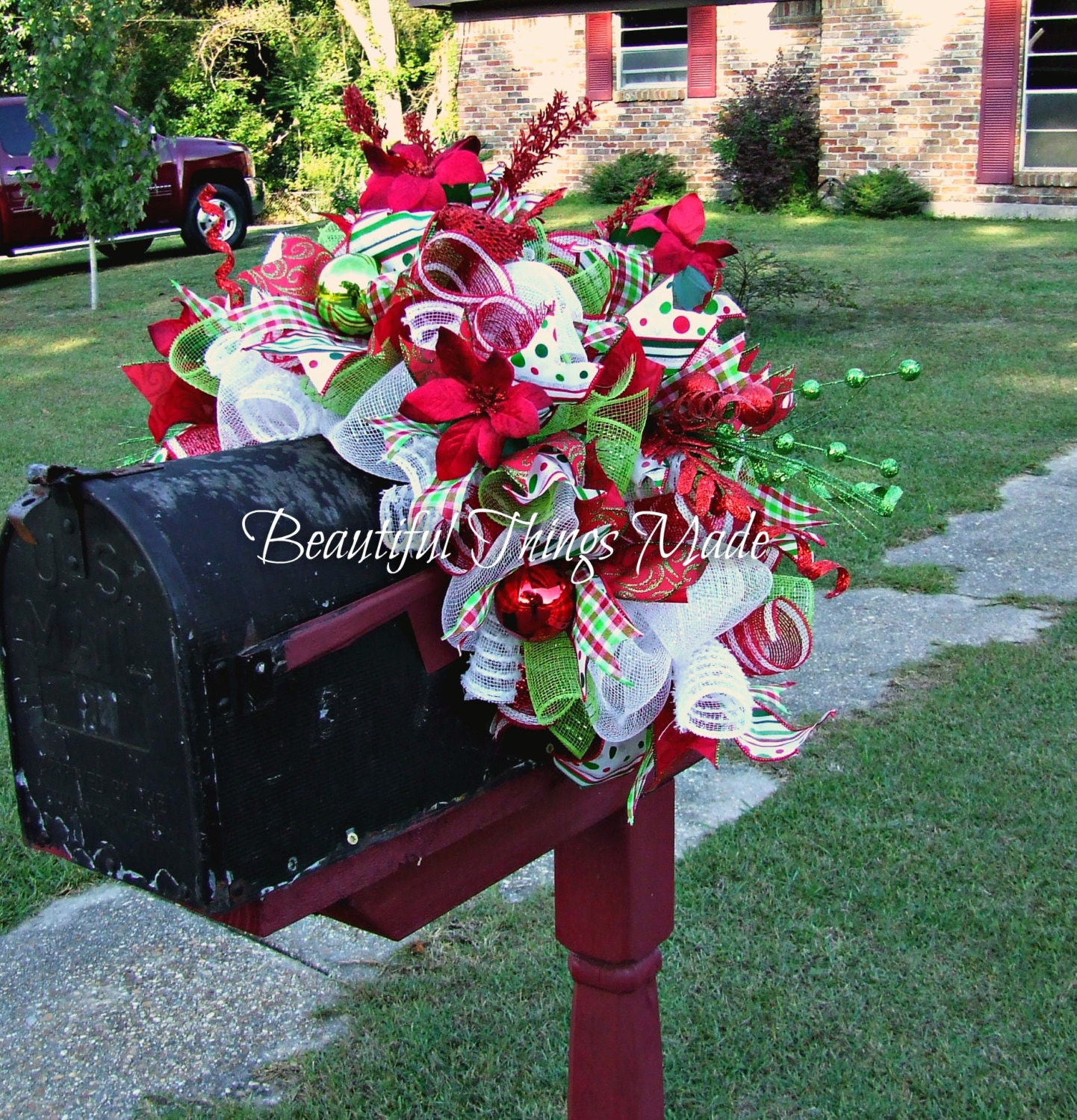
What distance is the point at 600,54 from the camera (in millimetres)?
15695

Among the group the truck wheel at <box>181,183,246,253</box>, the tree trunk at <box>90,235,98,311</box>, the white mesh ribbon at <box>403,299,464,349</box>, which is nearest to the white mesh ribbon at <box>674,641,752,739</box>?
the white mesh ribbon at <box>403,299,464,349</box>

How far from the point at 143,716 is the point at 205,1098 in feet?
5.04

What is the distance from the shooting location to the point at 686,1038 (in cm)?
249

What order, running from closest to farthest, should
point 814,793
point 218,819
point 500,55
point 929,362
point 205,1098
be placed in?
point 218,819, point 205,1098, point 814,793, point 929,362, point 500,55

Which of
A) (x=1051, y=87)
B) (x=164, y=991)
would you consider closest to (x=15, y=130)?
(x=1051, y=87)

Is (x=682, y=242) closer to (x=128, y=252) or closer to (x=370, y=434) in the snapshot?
(x=370, y=434)

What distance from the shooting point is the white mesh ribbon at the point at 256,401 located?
1323 mm

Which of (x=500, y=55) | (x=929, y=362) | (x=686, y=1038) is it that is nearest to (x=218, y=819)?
(x=686, y=1038)

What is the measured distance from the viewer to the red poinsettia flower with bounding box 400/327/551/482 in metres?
1.20

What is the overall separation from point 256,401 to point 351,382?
13 centimetres

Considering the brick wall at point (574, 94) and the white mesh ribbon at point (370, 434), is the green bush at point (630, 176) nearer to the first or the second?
the brick wall at point (574, 94)

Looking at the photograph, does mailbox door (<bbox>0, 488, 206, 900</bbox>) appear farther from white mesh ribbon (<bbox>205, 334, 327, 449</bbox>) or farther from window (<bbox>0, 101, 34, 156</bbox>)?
window (<bbox>0, 101, 34, 156</bbox>)

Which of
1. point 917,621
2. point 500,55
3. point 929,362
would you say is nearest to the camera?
point 917,621

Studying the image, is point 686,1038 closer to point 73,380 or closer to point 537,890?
point 537,890
